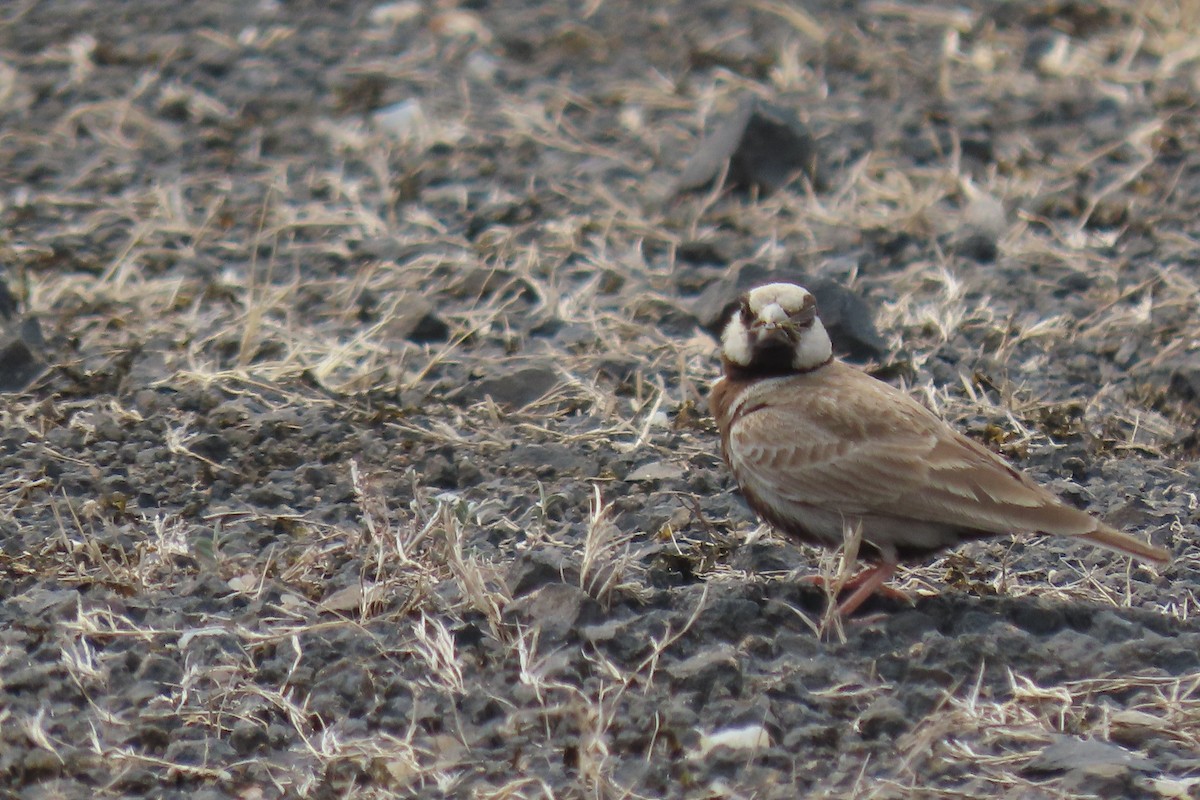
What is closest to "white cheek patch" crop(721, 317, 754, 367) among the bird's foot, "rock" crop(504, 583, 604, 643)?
the bird's foot

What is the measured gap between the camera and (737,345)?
16.8 feet

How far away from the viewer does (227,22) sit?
9.96 metres

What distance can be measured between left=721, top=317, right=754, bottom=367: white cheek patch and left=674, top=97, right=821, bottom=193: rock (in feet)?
8.77

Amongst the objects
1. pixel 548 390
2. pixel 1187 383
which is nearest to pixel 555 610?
pixel 548 390

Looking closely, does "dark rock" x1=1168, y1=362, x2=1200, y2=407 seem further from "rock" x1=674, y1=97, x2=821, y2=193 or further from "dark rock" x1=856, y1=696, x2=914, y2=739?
"dark rock" x1=856, y1=696, x2=914, y2=739

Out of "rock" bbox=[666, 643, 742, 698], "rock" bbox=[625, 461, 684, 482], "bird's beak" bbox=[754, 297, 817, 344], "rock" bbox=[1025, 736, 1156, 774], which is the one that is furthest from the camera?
"rock" bbox=[625, 461, 684, 482]

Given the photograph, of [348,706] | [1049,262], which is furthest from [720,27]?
[348,706]

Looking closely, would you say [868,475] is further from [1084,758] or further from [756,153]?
[756,153]

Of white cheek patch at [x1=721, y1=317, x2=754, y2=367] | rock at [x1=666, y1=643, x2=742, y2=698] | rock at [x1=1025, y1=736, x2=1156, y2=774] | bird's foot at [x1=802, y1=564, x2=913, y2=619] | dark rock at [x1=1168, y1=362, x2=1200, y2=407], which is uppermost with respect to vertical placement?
rock at [x1=1025, y1=736, x2=1156, y2=774]

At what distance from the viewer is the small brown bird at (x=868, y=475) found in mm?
4379

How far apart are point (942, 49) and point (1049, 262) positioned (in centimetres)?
290

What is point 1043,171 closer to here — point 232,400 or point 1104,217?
point 1104,217

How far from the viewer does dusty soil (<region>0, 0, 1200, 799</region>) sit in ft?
12.6

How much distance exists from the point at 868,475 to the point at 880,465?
42mm
